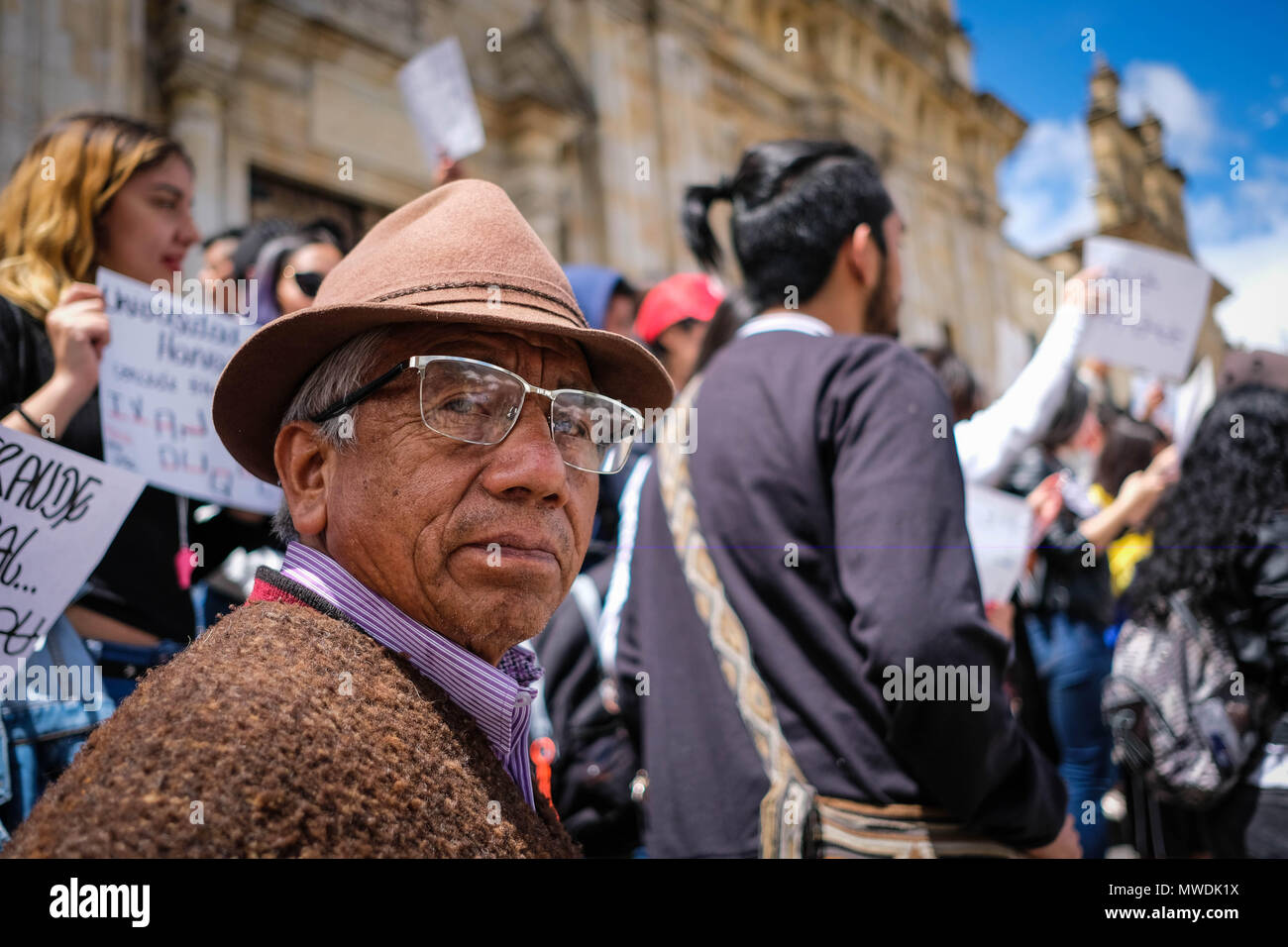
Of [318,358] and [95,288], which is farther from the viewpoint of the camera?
[95,288]

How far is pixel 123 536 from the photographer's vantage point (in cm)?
228

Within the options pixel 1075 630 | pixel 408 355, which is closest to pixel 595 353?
pixel 408 355

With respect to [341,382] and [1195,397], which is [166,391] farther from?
[1195,397]

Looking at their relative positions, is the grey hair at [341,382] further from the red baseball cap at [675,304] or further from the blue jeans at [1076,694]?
the blue jeans at [1076,694]

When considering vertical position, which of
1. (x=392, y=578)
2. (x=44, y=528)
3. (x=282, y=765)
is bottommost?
(x=282, y=765)

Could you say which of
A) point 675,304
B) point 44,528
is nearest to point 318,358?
point 44,528

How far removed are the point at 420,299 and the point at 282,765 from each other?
1.99 ft

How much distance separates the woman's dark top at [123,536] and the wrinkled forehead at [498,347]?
1.12 m

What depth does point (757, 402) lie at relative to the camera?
84.9 inches

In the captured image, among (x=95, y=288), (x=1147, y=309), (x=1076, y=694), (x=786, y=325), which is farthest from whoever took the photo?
(x=1076, y=694)

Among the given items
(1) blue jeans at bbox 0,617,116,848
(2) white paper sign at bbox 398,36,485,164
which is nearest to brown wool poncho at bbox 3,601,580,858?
(1) blue jeans at bbox 0,617,116,848

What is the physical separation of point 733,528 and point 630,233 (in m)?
8.13

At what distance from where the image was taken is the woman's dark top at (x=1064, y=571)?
13.8 feet
